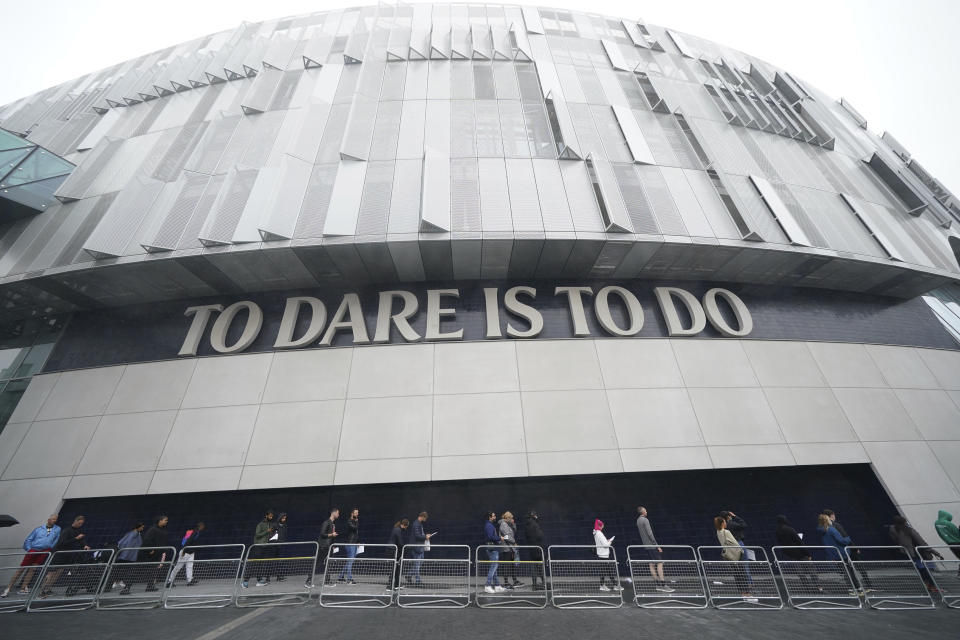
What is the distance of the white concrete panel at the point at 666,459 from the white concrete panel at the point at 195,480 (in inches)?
472

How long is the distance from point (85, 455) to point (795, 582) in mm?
20046

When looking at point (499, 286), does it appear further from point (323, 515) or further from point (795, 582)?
point (795, 582)

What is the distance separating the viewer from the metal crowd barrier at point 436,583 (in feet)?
23.9

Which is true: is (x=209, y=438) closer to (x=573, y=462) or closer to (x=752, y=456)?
(x=573, y=462)

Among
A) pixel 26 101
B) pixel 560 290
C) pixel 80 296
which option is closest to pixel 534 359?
pixel 560 290

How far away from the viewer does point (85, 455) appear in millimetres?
11711

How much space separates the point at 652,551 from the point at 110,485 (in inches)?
642

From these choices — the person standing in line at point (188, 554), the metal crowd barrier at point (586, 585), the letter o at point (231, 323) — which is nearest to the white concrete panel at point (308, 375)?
the letter o at point (231, 323)

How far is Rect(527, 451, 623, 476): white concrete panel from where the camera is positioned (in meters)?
10.8

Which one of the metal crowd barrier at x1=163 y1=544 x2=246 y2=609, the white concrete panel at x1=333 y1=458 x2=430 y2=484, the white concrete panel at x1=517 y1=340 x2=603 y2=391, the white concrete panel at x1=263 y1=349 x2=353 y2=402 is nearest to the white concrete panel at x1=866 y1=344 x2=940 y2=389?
the white concrete panel at x1=517 y1=340 x2=603 y2=391

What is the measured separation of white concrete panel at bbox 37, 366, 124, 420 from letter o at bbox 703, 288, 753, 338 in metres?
21.9

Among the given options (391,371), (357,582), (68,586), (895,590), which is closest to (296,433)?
(391,371)

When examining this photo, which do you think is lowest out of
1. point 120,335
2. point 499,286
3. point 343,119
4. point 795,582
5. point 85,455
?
point 795,582

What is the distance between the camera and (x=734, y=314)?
45.7 feet
